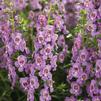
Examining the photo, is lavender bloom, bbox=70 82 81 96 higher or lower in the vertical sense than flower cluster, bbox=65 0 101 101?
lower

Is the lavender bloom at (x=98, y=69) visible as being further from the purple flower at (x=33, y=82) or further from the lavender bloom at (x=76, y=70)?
the purple flower at (x=33, y=82)

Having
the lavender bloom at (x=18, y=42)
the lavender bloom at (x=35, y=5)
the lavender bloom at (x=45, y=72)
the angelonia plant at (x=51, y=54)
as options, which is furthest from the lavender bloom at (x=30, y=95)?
the lavender bloom at (x=35, y=5)

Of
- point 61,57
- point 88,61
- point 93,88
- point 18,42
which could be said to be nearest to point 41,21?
point 18,42

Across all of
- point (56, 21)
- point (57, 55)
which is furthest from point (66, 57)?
point (56, 21)

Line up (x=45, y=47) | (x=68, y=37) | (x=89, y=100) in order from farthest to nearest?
(x=68, y=37) < (x=89, y=100) < (x=45, y=47)

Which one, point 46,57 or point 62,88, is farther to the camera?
point 62,88

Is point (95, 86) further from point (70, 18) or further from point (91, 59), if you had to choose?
point (70, 18)

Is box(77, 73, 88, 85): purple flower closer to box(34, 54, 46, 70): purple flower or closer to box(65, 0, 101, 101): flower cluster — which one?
box(65, 0, 101, 101): flower cluster

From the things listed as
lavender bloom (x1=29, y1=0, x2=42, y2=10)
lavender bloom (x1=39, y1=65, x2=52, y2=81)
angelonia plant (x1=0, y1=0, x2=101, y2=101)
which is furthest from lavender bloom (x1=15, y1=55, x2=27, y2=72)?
lavender bloom (x1=29, y1=0, x2=42, y2=10)

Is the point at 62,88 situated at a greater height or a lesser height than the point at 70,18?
lesser
